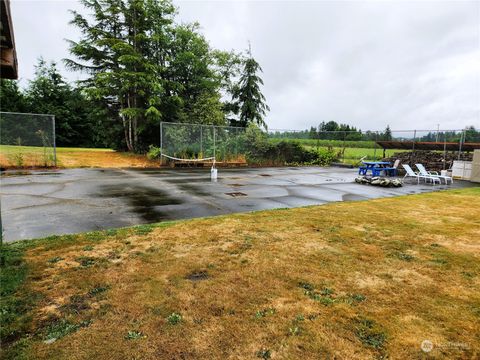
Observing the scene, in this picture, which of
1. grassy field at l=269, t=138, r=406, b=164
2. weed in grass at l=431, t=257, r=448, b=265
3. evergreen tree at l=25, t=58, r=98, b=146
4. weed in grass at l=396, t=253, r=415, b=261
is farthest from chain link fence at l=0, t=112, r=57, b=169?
evergreen tree at l=25, t=58, r=98, b=146

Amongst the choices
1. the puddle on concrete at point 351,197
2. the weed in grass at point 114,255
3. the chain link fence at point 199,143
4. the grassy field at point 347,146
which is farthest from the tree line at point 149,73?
the weed in grass at point 114,255

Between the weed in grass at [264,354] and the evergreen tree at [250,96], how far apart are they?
21352 millimetres

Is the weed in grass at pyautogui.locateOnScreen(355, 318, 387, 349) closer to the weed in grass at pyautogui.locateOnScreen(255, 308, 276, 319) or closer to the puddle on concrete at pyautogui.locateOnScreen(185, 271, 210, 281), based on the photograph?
the weed in grass at pyautogui.locateOnScreen(255, 308, 276, 319)

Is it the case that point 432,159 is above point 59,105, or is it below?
below

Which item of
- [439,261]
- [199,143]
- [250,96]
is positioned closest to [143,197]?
[439,261]

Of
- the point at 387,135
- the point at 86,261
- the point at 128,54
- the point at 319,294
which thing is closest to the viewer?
the point at 319,294

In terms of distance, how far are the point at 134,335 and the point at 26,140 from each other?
15.3m

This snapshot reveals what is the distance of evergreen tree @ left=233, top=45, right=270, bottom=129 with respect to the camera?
22.9 metres

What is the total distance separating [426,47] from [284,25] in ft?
39.1

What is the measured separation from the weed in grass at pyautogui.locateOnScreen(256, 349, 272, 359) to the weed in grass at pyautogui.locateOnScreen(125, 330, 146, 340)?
3.17ft

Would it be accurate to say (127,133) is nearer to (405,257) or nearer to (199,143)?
(199,143)

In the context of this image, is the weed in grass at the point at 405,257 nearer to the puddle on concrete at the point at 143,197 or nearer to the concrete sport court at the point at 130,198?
the concrete sport court at the point at 130,198

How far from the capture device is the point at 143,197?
7.96 metres

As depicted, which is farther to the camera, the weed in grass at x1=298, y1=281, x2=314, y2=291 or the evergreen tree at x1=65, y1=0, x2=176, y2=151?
the evergreen tree at x1=65, y1=0, x2=176, y2=151
